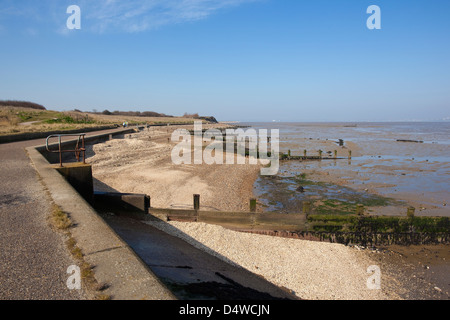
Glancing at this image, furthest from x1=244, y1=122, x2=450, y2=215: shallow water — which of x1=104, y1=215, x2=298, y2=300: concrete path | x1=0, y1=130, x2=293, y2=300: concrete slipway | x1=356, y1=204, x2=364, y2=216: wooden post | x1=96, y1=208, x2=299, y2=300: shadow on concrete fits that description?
x1=0, y1=130, x2=293, y2=300: concrete slipway

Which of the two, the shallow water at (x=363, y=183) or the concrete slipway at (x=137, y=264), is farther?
the shallow water at (x=363, y=183)

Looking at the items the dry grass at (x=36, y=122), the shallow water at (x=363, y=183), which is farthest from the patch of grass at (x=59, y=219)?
the dry grass at (x=36, y=122)

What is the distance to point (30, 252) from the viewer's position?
14.3 feet

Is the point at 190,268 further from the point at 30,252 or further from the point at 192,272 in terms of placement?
the point at 30,252

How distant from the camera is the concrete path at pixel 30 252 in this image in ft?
11.4

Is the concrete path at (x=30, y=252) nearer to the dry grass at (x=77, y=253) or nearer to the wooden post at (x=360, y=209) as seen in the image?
the dry grass at (x=77, y=253)

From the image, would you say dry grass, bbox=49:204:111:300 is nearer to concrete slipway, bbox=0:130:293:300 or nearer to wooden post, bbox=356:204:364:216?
concrete slipway, bbox=0:130:293:300

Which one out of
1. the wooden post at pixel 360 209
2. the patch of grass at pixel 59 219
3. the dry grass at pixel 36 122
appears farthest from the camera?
the dry grass at pixel 36 122

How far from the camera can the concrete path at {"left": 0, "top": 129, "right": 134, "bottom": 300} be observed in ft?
11.4

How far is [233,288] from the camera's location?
609 cm

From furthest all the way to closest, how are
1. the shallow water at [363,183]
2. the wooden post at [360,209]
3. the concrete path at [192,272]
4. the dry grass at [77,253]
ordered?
the shallow water at [363,183]
the wooden post at [360,209]
the concrete path at [192,272]
the dry grass at [77,253]

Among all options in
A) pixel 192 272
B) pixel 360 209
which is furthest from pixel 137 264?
pixel 360 209

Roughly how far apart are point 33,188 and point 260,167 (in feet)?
61.2

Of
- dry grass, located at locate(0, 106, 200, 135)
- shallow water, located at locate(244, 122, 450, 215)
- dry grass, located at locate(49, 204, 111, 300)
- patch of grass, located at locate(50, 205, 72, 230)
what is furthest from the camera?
dry grass, located at locate(0, 106, 200, 135)
